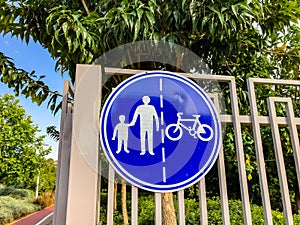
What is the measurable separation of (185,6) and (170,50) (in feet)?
0.97

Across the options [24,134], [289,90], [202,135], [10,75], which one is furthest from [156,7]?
[24,134]

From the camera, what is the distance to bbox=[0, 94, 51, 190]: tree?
8.58 m

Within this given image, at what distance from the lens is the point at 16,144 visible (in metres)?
8.91

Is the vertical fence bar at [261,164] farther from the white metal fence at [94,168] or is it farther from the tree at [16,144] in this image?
the tree at [16,144]

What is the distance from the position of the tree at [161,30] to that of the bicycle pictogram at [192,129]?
71 centimetres

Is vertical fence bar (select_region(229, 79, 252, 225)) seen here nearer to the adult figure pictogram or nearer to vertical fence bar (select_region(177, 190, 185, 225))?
vertical fence bar (select_region(177, 190, 185, 225))

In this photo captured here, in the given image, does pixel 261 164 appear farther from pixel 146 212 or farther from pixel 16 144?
pixel 16 144

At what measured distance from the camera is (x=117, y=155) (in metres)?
0.90

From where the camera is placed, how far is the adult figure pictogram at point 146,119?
941 millimetres

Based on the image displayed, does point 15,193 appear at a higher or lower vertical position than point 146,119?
lower

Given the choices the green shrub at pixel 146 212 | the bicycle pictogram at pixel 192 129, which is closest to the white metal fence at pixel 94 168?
the bicycle pictogram at pixel 192 129

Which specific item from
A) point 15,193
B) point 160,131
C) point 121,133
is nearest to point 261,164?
point 160,131

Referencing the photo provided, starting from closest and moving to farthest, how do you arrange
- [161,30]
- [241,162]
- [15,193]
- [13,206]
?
[241,162], [161,30], [13,206], [15,193]

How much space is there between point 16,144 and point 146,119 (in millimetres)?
9321
